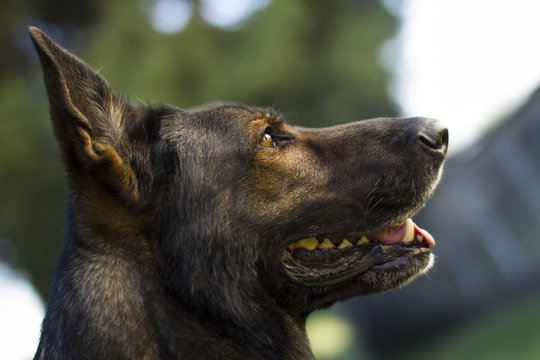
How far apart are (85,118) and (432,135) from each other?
5.77 feet

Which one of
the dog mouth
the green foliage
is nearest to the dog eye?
the dog mouth

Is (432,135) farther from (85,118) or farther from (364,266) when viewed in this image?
(85,118)

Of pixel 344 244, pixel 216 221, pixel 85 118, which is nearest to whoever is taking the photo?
pixel 85 118

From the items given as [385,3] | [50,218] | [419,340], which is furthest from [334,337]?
[385,3]

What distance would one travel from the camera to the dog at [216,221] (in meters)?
2.64

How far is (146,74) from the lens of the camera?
12508 mm

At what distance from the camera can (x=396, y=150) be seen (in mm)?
3170

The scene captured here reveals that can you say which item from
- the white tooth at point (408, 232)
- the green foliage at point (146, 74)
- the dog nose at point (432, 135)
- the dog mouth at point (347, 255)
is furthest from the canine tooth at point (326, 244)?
the green foliage at point (146, 74)

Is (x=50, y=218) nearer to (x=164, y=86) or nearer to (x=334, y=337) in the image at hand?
(x=164, y=86)

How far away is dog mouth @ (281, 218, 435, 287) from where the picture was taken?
3064 millimetres

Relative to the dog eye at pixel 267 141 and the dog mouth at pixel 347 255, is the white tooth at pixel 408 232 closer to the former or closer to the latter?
the dog mouth at pixel 347 255

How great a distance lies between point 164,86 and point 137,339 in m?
10.6

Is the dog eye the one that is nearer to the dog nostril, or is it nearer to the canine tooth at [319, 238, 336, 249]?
the canine tooth at [319, 238, 336, 249]

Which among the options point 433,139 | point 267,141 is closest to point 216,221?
point 267,141
